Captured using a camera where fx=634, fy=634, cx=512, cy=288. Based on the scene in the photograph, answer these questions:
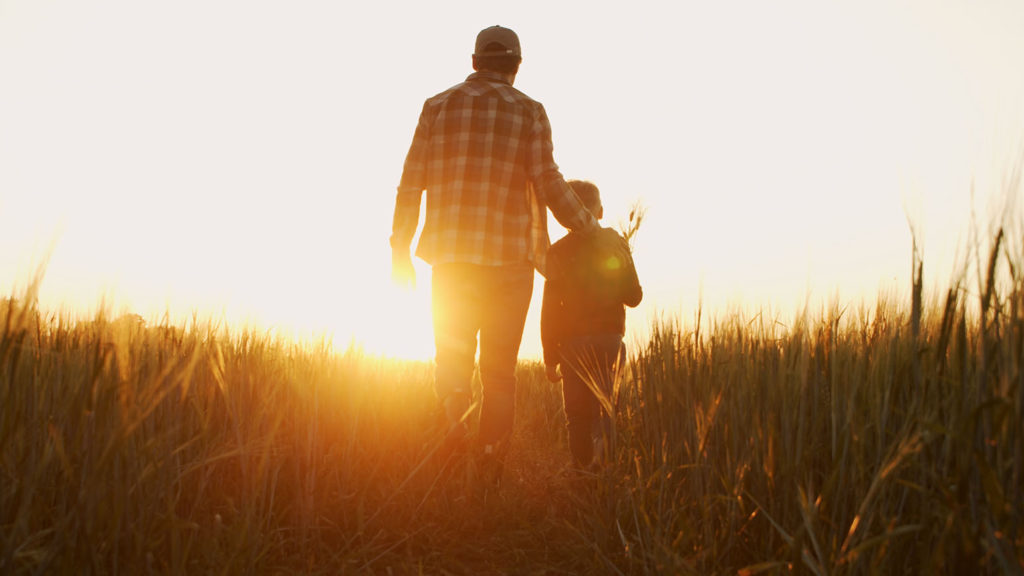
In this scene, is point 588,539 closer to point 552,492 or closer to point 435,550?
point 435,550

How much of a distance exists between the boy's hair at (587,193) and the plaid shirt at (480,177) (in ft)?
2.12

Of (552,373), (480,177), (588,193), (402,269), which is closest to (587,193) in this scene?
(588,193)

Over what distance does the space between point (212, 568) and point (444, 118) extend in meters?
2.31

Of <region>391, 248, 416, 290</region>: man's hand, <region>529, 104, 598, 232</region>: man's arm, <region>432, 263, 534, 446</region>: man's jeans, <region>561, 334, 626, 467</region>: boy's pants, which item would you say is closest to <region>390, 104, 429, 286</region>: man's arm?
<region>391, 248, 416, 290</region>: man's hand

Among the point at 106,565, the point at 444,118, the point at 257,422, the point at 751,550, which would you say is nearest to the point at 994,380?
the point at 751,550

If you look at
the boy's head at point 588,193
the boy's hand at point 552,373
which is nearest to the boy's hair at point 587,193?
the boy's head at point 588,193

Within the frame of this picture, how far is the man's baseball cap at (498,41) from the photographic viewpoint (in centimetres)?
338

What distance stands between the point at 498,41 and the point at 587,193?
1.16 meters

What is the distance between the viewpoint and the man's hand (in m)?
3.32

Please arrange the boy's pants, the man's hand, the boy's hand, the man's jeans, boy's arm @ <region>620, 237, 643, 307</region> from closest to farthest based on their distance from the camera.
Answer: the man's jeans
the man's hand
the boy's pants
boy's arm @ <region>620, 237, 643, 307</region>
the boy's hand

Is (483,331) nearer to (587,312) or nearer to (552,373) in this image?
(587,312)

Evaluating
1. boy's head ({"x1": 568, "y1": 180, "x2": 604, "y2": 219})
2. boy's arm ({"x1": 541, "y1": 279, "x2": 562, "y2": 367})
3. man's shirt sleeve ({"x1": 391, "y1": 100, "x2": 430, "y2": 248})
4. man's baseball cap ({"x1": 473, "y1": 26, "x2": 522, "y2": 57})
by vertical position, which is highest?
man's baseball cap ({"x1": 473, "y1": 26, "x2": 522, "y2": 57})

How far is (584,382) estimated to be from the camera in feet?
12.1

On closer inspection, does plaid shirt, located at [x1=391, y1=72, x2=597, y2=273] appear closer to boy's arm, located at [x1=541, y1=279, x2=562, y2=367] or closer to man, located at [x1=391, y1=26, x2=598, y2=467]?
man, located at [x1=391, y1=26, x2=598, y2=467]
